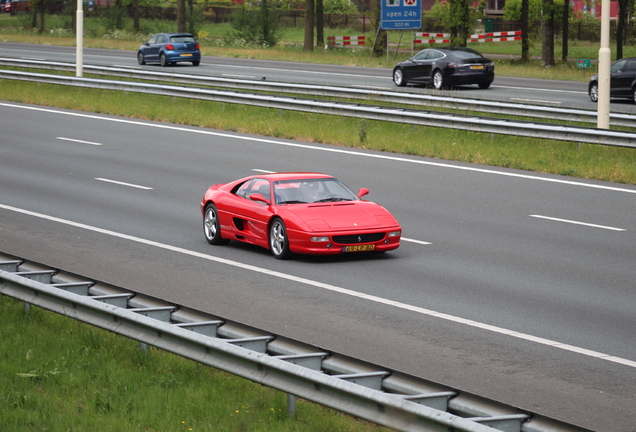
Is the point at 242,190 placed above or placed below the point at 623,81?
below

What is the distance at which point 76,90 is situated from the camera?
116 feet

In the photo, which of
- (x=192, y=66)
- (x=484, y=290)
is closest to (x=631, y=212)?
(x=484, y=290)

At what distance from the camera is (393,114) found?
85.8 feet

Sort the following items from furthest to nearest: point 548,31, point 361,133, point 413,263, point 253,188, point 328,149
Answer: point 548,31 < point 361,133 < point 328,149 < point 253,188 < point 413,263

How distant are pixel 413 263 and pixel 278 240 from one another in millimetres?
1861

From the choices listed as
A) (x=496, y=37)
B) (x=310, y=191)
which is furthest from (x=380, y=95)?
(x=496, y=37)

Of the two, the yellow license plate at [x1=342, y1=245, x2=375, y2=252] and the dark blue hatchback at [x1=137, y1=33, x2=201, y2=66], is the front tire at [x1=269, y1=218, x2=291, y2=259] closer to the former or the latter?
the yellow license plate at [x1=342, y1=245, x2=375, y2=252]

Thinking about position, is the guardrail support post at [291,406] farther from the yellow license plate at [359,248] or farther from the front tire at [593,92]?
the front tire at [593,92]

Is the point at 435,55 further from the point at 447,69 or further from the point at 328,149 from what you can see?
the point at 328,149

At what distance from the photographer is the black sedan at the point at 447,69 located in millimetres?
37188

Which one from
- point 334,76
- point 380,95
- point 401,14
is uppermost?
point 401,14

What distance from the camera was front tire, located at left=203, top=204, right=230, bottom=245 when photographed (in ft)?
48.5

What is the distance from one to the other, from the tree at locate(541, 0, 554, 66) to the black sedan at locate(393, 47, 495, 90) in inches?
545

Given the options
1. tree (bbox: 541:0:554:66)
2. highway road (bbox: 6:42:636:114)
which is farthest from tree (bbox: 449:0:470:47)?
highway road (bbox: 6:42:636:114)
